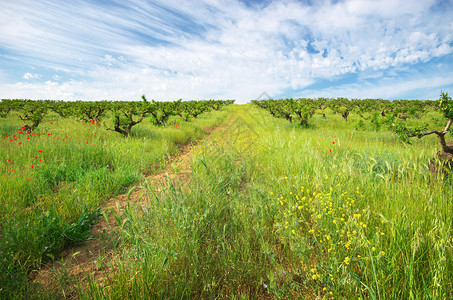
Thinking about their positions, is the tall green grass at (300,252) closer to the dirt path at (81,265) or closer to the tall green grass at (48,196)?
the dirt path at (81,265)

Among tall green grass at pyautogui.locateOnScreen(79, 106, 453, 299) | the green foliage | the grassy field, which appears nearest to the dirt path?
the grassy field

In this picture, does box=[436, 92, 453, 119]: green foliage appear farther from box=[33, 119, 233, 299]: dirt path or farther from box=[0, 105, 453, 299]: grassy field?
box=[33, 119, 233, 299]: dirt path

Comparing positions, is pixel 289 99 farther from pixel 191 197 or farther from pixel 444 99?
pixel 191 197

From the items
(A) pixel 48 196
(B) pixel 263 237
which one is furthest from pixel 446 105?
(A) pixel 48 196

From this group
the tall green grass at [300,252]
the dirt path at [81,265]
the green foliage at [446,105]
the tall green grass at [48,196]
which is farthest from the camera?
the green foliage at [446,105]

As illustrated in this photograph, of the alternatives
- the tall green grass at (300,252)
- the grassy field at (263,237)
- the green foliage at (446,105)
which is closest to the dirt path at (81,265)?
the grassy field at (263,237)

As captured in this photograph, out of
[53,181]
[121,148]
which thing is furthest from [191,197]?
[121,148]

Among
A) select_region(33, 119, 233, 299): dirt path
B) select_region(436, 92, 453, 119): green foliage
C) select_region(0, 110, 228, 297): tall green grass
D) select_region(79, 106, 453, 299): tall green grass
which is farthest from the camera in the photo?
select_region(436, 92, 453, 119): green foliage

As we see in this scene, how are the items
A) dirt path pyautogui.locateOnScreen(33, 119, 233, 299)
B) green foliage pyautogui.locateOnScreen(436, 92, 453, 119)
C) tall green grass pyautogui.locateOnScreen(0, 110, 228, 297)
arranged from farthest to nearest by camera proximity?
1. green foliage pyautogui.locateOnScreen(436, 92, 453, 119)
2. tall green grass pyautogui.locateOnScreen(0, 110, 228, 297)
3. dirt path pyautogui.locateOnScreen(33, 119, 233, 299)

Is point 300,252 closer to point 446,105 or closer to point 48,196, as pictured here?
point 48,196

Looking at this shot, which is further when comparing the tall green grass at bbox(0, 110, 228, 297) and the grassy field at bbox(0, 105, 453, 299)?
the tall green grass at bbox(0, 110, 228, 297)

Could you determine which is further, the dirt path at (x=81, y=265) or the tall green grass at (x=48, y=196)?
the tall green grass at (x=48, y=196)

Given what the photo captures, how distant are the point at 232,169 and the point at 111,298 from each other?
361 centimetres

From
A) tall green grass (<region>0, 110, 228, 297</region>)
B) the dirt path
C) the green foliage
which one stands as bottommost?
the dirt path
